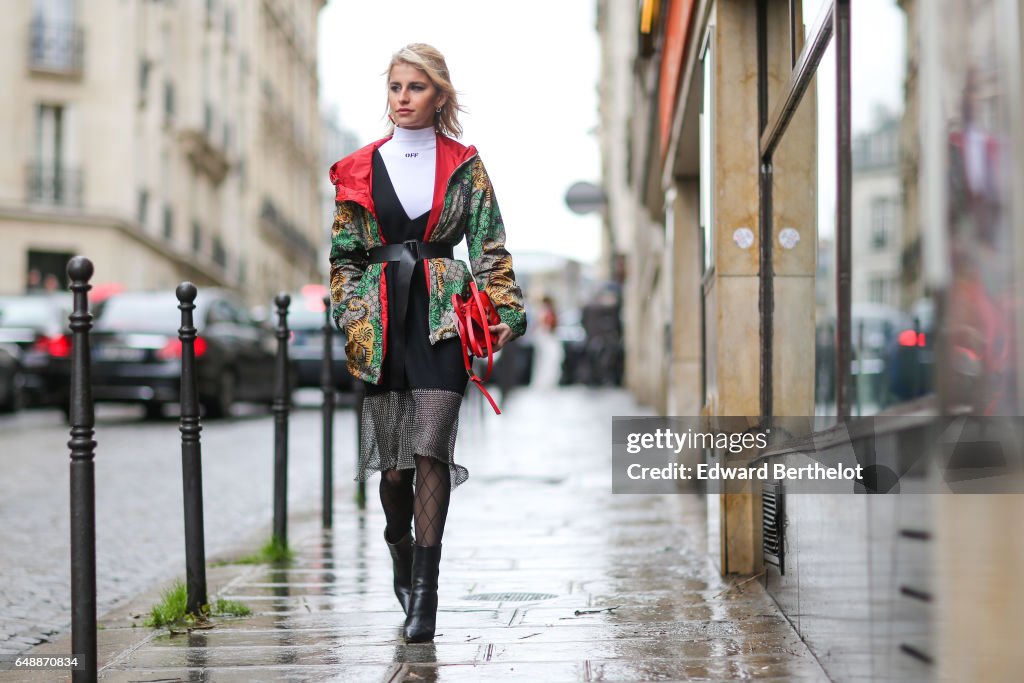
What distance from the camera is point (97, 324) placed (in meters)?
17.3

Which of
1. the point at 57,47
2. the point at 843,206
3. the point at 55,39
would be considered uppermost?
the point at 55,39

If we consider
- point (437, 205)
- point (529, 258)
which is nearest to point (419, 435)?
point (437, 205)

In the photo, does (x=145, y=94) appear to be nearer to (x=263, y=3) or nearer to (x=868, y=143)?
(x=263, y=3)

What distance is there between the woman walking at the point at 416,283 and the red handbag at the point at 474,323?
0.03 m

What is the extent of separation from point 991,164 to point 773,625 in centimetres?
268

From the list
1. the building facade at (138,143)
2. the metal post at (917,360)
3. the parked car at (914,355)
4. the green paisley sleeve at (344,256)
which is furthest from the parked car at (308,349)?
the metal post at (917,360)

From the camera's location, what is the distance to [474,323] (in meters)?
4.55

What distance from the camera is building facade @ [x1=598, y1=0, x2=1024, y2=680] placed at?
2189mm

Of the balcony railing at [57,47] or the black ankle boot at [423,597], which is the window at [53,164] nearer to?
the balcony railing at [57,47]

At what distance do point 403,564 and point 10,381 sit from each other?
15205 millimetres

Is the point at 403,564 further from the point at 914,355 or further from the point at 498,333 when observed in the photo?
the point at 914,355

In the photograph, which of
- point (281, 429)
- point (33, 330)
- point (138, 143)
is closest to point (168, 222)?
point (138, 143)

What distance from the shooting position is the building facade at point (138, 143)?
3478 centimetres

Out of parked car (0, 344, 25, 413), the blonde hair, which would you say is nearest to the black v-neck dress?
the blonde hair
